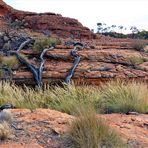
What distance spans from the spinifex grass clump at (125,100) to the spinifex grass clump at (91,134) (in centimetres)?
193

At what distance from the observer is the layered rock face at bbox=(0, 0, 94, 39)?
27.3 m

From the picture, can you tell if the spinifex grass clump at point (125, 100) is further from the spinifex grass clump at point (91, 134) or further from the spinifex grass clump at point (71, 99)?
the spinifex grass clump at point (91, 134)

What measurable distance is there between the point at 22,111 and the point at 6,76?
8915mm

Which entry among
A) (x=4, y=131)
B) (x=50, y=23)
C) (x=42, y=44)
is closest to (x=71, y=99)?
(x=4, y=131)

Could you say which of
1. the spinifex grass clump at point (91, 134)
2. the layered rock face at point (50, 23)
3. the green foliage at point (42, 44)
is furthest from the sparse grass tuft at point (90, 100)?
the layered rock face at point (50, 23)

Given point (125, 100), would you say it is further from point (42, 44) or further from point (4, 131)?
point (42, 44)

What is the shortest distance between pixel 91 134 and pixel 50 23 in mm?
22846

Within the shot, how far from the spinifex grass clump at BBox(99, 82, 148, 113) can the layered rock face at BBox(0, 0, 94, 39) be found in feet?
60.0

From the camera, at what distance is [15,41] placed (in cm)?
2039

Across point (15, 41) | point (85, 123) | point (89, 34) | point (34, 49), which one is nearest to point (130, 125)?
point (85, 123)

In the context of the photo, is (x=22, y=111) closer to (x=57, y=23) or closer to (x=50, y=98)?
(x=50, y=98)

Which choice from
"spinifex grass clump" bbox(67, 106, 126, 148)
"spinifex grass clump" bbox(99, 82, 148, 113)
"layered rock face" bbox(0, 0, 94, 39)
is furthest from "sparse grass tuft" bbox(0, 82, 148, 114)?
"layered rock face" bbox(0, 0, 94, 39)

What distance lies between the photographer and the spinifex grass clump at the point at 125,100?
761 centimetres

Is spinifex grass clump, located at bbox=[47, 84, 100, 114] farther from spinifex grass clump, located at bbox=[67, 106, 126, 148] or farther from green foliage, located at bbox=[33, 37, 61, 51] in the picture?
green foliage, located at bbox=[33, 37, 61, 51]
